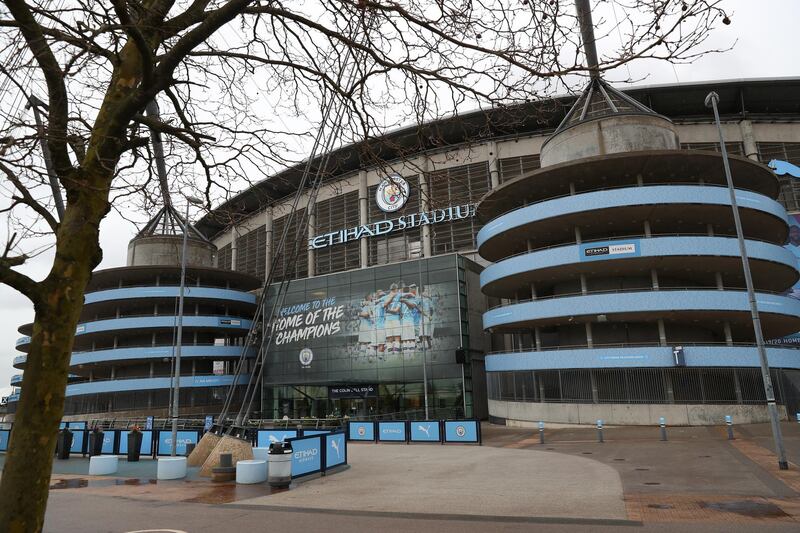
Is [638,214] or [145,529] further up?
[638,214]

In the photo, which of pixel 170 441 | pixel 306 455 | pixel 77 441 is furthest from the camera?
pixel 77 441

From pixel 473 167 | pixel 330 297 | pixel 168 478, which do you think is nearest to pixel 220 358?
pixel 330 297

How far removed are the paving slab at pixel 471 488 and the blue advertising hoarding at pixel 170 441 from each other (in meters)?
7.90

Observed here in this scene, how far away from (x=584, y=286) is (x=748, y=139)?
90.6ft

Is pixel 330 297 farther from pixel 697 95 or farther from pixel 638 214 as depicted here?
pixel 697 95

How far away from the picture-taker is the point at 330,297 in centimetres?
4912

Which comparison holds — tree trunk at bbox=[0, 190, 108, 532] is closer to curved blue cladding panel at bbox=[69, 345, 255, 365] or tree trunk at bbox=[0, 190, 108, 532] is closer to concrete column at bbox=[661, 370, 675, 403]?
concrete column at bbox=[661, 370, 675, 403]

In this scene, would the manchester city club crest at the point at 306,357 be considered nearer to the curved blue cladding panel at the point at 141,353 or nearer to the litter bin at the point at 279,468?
the curved blue cladding panel at the point at 141,353

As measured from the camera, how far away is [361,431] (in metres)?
26.8

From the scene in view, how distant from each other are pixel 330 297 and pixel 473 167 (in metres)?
19.0

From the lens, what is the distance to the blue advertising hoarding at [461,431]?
77.5ft

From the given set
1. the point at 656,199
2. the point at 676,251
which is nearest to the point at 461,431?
the point at 676,251

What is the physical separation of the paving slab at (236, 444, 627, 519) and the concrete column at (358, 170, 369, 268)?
3684cm

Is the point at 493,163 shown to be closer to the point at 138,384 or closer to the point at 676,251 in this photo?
the point at 676,251
